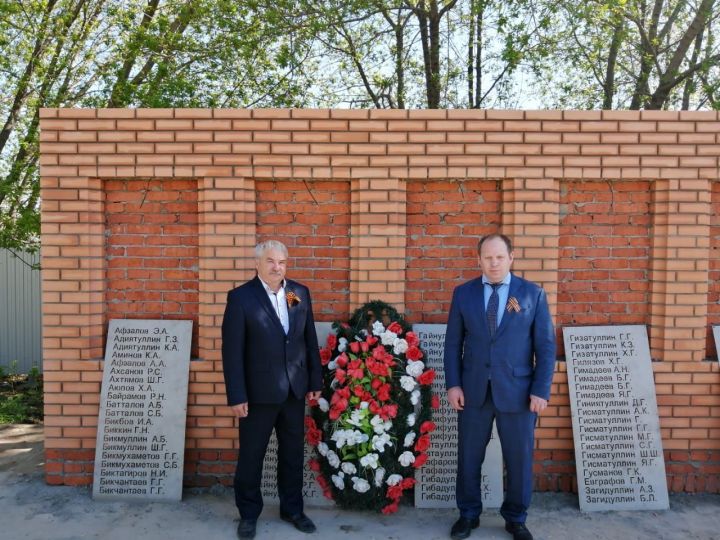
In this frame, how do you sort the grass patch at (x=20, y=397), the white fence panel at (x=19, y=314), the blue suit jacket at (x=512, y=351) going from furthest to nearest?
the white fence panel at (x=19, y=314) < the grass patch at (x=20, y=397) < the blue suit jacket at (x=512, y=351)

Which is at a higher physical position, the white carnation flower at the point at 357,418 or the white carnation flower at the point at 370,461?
the white carnation flower at the point at 357,418

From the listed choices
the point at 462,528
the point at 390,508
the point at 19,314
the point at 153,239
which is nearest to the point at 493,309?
the point at 462,528

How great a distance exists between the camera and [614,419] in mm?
4145

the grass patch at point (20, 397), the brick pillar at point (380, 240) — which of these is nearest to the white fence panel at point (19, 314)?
the grass patch at point (20, 397)

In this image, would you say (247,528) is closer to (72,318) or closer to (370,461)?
(370,461)

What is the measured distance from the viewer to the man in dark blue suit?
3.48 meters

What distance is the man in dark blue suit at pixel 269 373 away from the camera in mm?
3480

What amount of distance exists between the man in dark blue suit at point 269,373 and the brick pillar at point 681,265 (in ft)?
8.00

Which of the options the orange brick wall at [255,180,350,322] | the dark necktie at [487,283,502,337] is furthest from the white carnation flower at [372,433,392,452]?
the orange brick wall at [255,180,350,322]

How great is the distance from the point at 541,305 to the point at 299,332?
1.41 meters

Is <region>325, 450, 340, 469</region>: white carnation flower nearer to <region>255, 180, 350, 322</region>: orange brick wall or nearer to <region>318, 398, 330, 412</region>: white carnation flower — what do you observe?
<region>318, 398, 330, 412</region>: white carnation flower

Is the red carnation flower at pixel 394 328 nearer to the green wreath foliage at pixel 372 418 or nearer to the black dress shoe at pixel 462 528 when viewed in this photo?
the green wreath foliage at pixel 372 418

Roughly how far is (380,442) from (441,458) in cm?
56

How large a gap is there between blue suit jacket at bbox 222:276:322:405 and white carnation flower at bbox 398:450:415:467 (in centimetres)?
80
